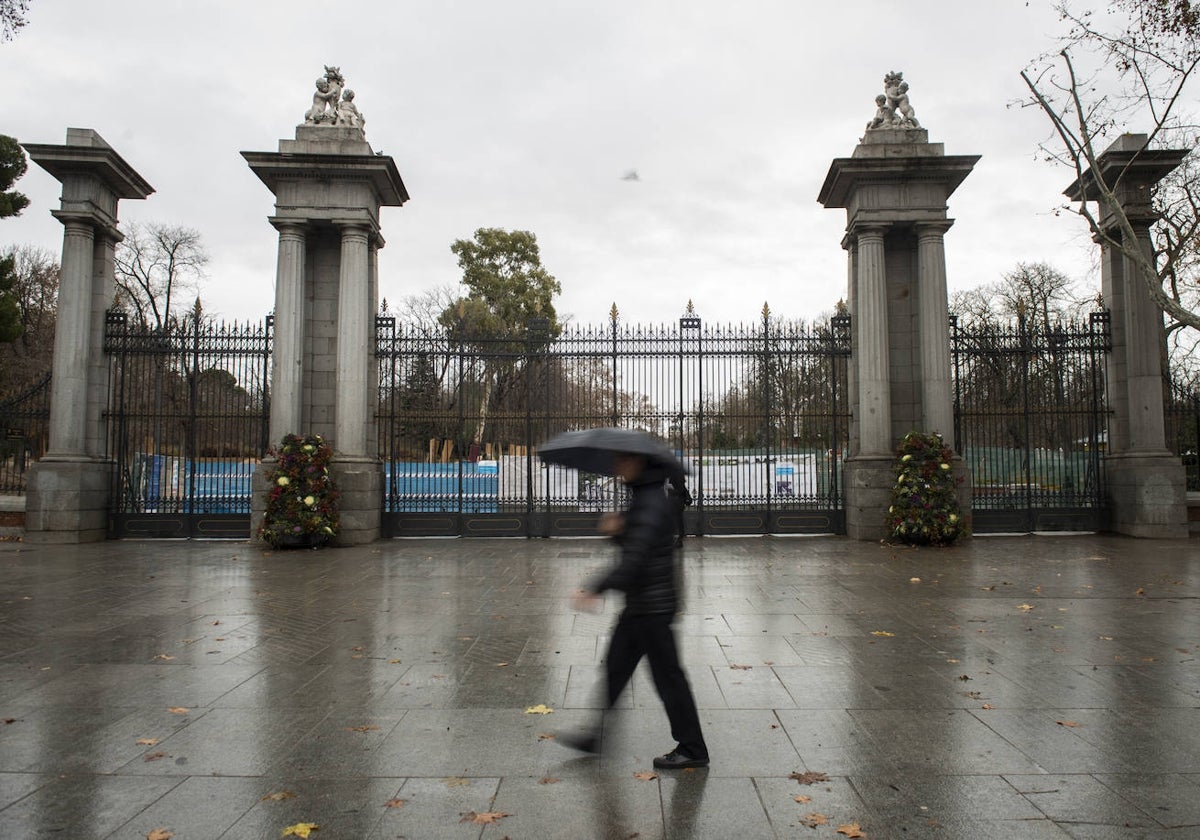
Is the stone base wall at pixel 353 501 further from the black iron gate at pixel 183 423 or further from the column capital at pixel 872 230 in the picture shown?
the column capital at pixel 872 230

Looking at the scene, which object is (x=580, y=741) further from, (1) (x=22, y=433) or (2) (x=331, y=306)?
(1) (x=22, y=433)

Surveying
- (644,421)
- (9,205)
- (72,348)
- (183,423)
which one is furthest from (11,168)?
(644,421)

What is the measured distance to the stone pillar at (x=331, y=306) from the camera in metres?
15.1

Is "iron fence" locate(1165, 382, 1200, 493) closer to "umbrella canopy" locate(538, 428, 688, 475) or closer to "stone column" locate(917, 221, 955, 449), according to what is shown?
"stone column" locate(917, 221, 955, 449)

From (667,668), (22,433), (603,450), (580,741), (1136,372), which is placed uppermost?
(1136,372)

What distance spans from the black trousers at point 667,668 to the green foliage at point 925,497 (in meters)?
11.0

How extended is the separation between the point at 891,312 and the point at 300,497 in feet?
38.5

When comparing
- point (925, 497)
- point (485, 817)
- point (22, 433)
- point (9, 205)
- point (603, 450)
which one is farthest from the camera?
point (9, 205)

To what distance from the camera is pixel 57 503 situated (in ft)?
49.2

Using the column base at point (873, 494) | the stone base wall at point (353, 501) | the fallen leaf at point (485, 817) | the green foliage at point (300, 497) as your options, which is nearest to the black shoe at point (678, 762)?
the fallen leaf at point (485, 817)

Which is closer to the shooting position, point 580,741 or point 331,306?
point 580,741

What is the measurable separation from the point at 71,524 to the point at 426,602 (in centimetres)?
1001

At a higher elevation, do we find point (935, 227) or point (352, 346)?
point (935, 227)

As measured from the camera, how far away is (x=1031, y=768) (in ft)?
13.2
